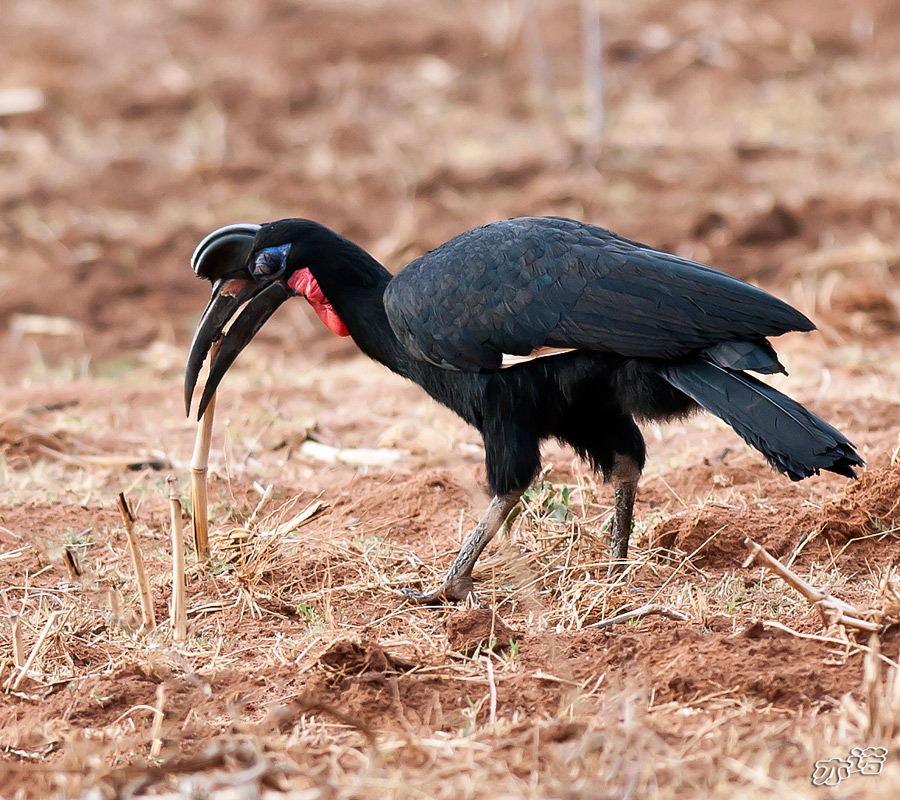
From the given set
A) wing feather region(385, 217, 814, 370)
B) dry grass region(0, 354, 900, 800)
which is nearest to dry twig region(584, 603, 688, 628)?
dry grass region(0, 354, 900, 800)

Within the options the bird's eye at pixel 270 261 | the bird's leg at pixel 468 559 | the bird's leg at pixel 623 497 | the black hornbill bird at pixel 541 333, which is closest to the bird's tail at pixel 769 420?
the black hornbill bird at pixel 541 333

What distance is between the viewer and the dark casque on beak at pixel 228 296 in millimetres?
4441

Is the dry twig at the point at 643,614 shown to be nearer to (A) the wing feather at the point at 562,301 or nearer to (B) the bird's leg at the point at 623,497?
(B) the bird's leg at the point at 623,497

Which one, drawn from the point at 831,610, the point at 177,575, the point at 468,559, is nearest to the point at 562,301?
the point at 468,559

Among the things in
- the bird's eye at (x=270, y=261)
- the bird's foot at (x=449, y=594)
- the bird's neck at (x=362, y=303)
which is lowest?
the bird's foot at (x=449, y=594)

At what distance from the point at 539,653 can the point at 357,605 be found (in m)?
0.80

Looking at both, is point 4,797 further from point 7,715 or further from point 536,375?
point 536,375

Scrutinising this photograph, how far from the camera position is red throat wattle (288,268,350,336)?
4.48 m

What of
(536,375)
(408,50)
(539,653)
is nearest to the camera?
(539,653)

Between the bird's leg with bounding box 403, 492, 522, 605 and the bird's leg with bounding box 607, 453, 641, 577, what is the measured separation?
1.26 feet

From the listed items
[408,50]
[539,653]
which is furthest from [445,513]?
[408,50]

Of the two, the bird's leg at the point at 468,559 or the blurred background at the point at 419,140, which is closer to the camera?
the bird's leg at the point at 468,559

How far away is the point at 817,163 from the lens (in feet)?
35.3

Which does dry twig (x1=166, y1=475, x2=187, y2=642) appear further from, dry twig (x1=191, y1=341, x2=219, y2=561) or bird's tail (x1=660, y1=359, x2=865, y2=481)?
bird's tail (x1=660, y1=359, x2=865, y2=481)
